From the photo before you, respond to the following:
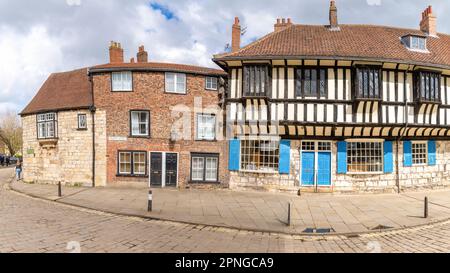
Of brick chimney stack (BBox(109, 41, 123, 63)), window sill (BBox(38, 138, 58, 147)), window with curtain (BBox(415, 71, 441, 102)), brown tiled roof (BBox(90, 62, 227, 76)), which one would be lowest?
window sill (BBox(38, 138, 58, 147))

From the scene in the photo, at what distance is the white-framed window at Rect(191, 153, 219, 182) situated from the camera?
1474 cm

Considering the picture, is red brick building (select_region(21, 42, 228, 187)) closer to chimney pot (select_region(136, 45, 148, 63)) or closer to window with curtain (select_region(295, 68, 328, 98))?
chimney pot (select_region(136, 45, 148, 63))

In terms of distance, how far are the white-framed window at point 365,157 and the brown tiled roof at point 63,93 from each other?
624 inches

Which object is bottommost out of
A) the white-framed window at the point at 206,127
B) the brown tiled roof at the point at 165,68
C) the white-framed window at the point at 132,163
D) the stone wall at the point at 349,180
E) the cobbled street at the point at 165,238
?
the cobbled street at the point at 165,238

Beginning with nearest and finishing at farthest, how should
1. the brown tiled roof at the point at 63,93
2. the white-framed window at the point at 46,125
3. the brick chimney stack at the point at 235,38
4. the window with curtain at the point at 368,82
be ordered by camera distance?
the window with curtain at the point at 368,82 → the brick chimney stack at the point at 235,38 → the brown tiled roof at the point at 63,93 → the white-framed window at the point at 46,125

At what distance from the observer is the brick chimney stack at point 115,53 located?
17.2 metres

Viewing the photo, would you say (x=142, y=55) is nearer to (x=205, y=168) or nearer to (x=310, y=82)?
(x=205, y=168)

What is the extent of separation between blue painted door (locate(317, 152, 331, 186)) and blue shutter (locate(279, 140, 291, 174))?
5.35ft

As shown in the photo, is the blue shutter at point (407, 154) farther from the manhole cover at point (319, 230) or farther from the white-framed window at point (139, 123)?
the white-framed window at point (139, 123)

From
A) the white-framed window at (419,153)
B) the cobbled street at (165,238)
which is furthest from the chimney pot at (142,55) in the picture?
the white-framed window at (419,153)

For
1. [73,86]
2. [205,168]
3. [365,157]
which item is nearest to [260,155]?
[205,168]

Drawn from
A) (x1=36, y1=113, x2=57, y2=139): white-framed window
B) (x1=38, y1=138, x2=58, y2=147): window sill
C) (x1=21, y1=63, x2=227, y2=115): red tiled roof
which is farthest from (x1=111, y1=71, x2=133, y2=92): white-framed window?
(x1=38, y1=138, x2=58, y2=147): window sill
